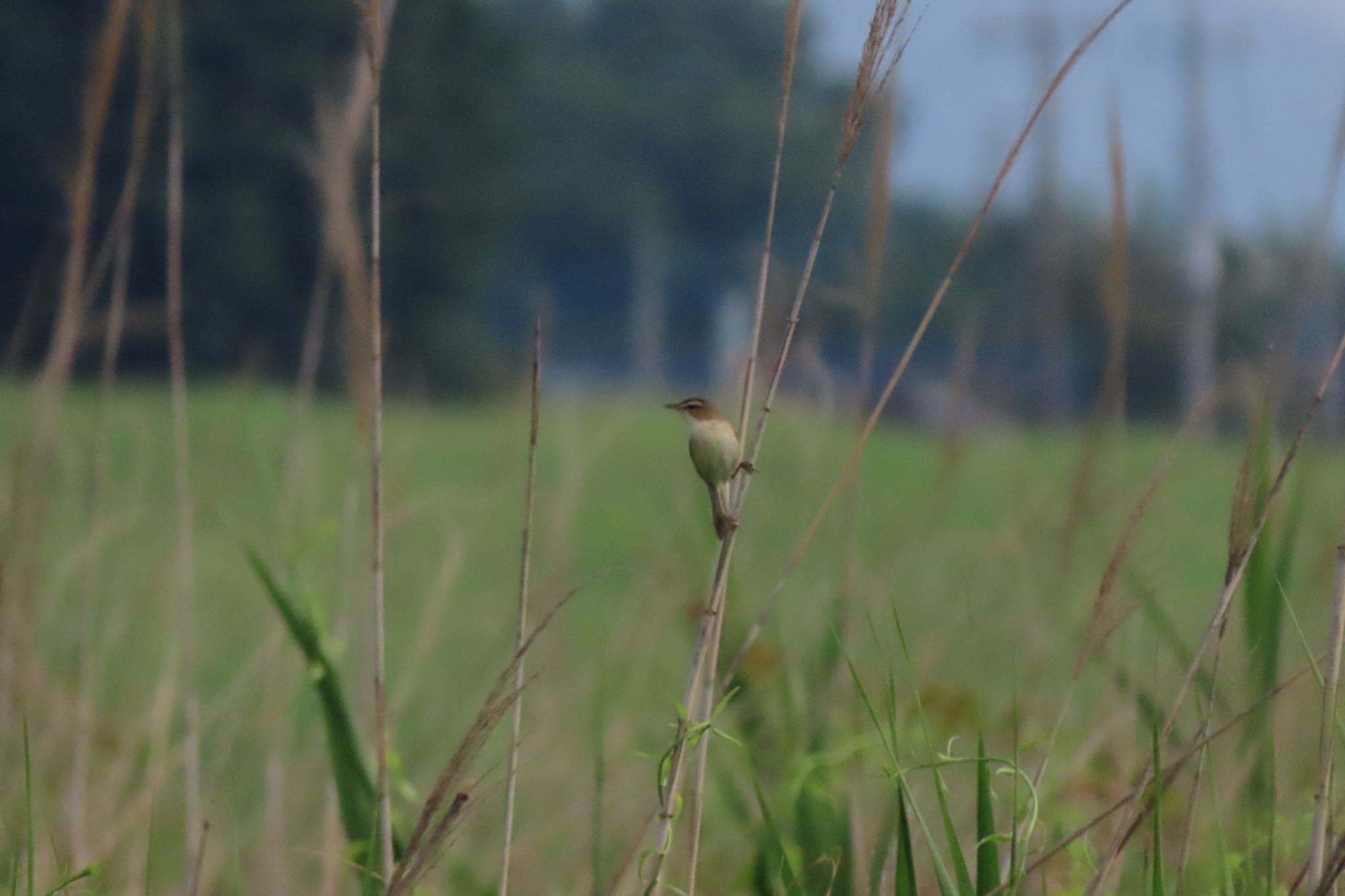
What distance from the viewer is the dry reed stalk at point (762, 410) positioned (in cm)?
72

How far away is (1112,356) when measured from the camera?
116 cm

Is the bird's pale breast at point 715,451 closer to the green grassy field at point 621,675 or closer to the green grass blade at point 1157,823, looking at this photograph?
the green grassy field at point 621,675

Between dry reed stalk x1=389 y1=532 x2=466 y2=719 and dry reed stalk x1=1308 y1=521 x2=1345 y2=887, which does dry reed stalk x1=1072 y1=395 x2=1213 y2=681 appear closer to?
dry reed stalk x1=1308 y1=521 x2=1345 y2=887

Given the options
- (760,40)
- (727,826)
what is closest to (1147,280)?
(760,40)

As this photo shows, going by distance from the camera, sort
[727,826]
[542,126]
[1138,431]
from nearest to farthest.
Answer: [727,826], [1138,431], [542,126]

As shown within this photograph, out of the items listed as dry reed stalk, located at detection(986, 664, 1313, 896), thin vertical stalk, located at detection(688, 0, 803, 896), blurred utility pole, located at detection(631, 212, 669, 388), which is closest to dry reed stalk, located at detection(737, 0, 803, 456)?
thin vertical stalk, located at detection(688, 0, 803, 896)

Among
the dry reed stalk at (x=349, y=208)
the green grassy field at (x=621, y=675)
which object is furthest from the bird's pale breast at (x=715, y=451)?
the dry reed stalk at (x=349, y=208)

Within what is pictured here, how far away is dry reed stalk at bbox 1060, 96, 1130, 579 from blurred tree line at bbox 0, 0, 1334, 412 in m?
0.21

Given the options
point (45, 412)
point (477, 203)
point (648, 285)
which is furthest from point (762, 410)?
point (648, 285)

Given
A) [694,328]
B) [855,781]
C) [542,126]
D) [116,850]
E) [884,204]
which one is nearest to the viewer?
[884,204]

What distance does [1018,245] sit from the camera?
2345cm

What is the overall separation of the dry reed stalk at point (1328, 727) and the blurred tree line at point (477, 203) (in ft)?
2.34

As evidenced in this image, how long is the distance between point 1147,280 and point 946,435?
19.8 m

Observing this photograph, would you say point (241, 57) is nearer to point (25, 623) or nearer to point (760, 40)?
point (25, 623)
